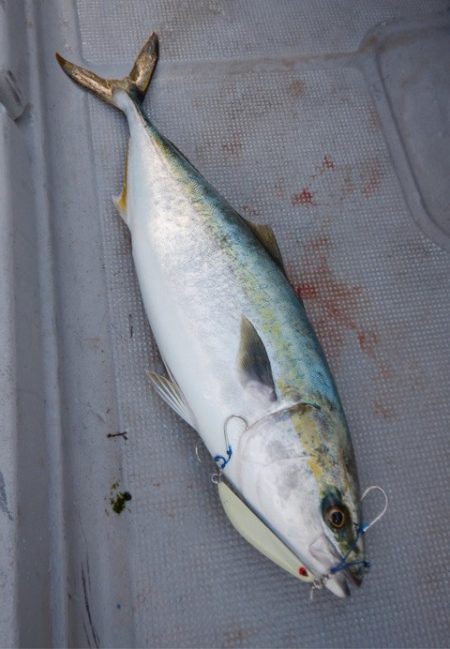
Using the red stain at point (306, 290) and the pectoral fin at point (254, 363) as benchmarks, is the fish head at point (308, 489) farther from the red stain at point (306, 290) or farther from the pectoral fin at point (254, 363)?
the red stain at point (306, 290)

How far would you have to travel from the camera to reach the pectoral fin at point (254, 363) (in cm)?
142

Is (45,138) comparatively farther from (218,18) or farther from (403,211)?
(403,211)

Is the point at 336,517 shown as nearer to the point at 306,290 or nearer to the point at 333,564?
the point at 333,564

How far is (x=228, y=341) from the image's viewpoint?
1481 mm

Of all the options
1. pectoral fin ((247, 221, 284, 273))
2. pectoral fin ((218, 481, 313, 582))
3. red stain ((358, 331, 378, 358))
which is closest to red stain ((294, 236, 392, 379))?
red stain ((358, 331, 378, 358))

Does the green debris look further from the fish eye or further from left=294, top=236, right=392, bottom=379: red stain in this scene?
left=294, top=236, right=392, bottom=379: red stain

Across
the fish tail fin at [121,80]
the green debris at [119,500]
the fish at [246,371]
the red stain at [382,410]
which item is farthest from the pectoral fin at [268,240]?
the green debris at [119,500]

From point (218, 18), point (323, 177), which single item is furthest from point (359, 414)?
point (218, 18)

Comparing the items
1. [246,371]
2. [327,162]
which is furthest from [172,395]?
[327,162]

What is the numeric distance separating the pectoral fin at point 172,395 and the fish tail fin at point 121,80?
3.19ft

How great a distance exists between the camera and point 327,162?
2145mm

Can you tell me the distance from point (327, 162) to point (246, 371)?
41.8 inches

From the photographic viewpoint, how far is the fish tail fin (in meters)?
2.01

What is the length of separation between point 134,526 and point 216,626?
0.34 m
